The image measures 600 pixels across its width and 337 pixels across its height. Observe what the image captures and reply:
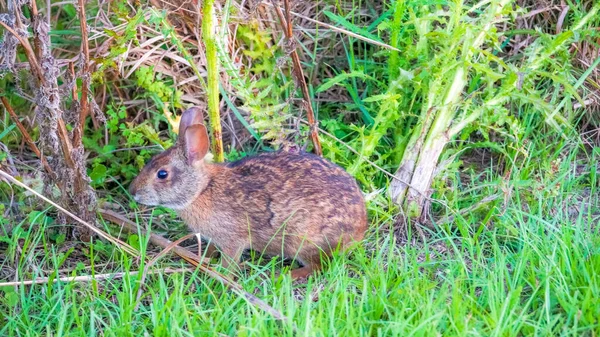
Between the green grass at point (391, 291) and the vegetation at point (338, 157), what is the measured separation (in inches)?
0.6

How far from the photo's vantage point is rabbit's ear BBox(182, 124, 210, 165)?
14.9 feet

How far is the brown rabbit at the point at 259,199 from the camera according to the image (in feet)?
14.8

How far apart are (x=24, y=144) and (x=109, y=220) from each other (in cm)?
108

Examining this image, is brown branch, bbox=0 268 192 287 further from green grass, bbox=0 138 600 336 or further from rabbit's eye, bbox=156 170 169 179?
rabbit's eye, bbox=156 170 169 179

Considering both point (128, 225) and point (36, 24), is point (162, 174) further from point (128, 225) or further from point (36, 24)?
point (36, 24)

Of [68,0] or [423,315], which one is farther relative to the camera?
[68,0]

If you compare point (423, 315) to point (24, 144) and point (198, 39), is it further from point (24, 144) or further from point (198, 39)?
point (24, 144)

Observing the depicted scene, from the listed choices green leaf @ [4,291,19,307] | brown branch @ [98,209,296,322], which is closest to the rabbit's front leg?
brown branch @ [98,209,296,322]

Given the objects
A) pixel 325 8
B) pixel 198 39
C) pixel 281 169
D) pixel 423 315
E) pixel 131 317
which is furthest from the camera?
pixel 325 8

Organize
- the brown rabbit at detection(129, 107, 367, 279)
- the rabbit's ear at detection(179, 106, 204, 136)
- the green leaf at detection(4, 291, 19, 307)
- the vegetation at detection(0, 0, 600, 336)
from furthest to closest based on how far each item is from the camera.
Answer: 1. the rabbit's ear at detection(179, 106, 204, 136)
2. the brown rabbit at detection(129, 107, 367, 279)
3. the green leaf at detection(4, 291, 19, 307)
4. the vegetation at detection(0, 0, 600, 336)

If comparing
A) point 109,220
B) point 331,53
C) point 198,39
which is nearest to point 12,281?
point 109,220

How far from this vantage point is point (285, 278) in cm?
404

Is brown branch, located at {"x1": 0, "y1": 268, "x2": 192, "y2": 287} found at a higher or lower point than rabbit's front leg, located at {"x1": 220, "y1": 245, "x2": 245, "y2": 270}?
higher

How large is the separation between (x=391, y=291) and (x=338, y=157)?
1.39 m
